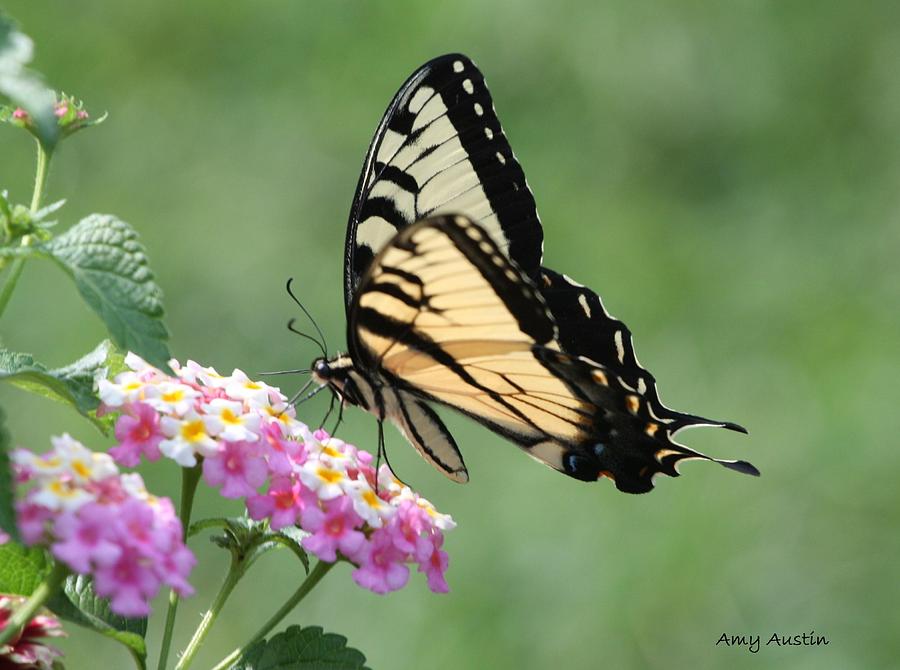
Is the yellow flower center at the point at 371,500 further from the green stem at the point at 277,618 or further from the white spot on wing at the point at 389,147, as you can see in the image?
the white spot on wing at the point at 389,147

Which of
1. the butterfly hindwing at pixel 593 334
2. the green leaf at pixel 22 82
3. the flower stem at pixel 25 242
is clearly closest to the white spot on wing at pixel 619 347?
the butterfly hindwing at pixel 593 334

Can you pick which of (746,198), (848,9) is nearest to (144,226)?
(746,198)

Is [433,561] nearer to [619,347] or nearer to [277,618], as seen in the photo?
[277,618]

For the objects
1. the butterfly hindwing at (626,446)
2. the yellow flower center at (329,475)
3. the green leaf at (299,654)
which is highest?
the butterfly hindwing at (626,446)

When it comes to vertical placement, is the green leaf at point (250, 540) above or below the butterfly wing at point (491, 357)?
below

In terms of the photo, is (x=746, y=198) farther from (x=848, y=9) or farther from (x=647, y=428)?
(x=647, y=428)

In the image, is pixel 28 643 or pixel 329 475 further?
pixel 329 475

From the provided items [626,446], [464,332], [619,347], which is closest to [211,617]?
[464,332]

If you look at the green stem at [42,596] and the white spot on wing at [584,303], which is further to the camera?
the white spot on wing at [584,303]
